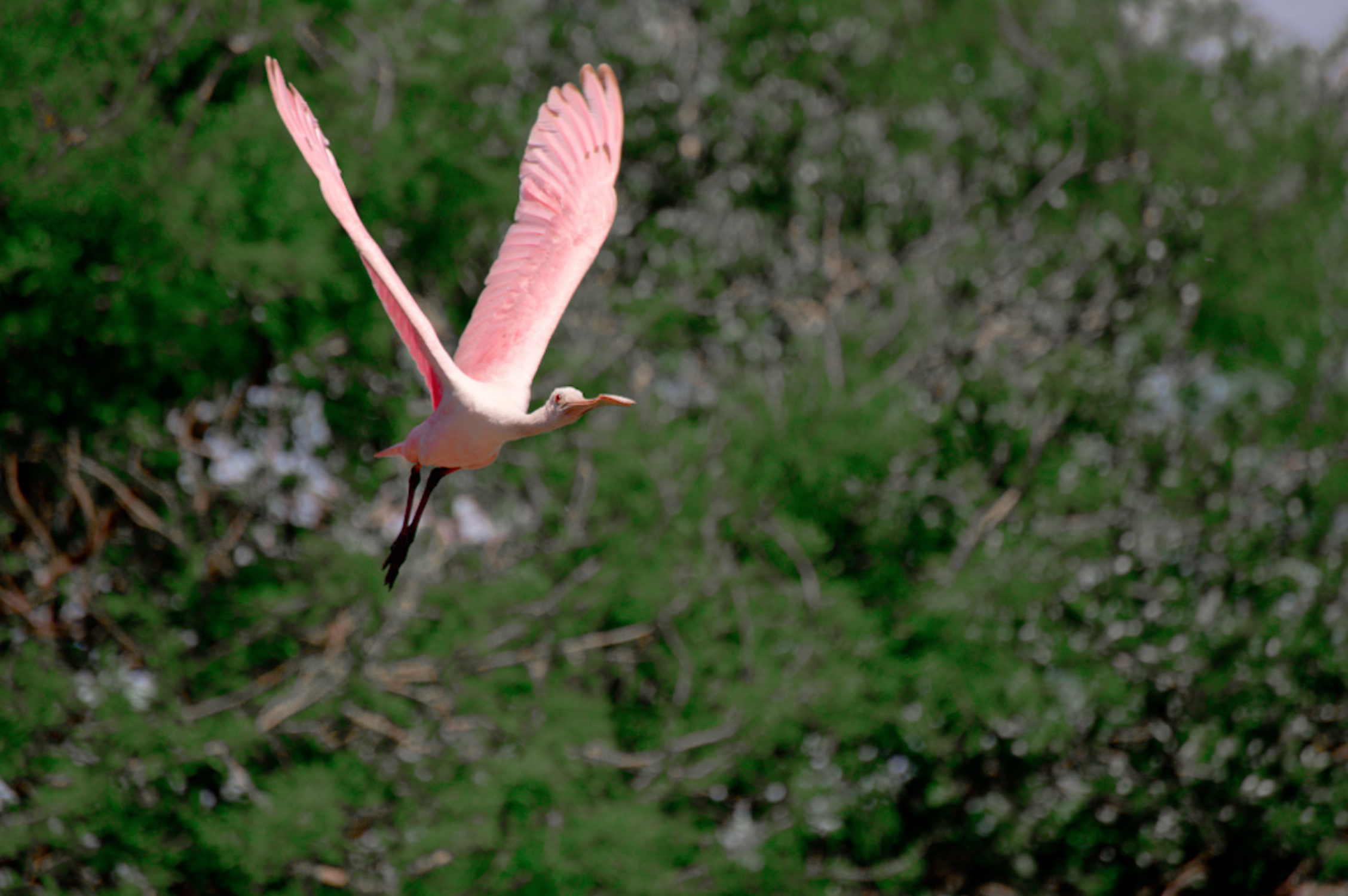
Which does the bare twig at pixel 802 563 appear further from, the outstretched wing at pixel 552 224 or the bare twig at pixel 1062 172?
the outstretched wing at pixel 552 224

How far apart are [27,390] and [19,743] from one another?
6.89 ft

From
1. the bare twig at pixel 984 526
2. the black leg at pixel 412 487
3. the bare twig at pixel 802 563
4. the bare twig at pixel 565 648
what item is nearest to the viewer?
the black leg at pixel 412 487

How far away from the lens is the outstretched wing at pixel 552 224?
4359 millimetres

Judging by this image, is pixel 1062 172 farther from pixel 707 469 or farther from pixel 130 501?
pixel 130 501

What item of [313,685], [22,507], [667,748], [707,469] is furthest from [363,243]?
[707,469]

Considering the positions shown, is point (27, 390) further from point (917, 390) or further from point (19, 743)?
point (917, 390)

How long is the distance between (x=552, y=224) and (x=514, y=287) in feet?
0.96

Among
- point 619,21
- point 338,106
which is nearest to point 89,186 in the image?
point 338,106

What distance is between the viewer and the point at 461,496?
11852 millimetres

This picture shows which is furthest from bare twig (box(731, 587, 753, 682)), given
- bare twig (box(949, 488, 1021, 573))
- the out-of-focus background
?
bare twig (box(949, 488, 1021, 573))

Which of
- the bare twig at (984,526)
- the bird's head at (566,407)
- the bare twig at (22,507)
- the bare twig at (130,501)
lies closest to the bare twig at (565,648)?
the bare twig at (130,501)

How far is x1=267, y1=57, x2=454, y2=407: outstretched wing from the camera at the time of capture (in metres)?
3.38

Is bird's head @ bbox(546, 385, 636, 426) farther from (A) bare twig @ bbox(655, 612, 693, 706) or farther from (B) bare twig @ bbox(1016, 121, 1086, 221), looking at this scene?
(B) bare twig @ bbox(1016, 121, 1086, 221)

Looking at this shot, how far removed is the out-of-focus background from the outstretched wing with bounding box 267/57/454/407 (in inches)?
225
